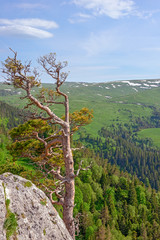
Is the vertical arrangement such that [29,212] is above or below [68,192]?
above

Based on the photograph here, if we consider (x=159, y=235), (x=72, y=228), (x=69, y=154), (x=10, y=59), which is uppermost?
(x=10, y=59)

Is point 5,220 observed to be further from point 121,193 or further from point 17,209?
point 121,193

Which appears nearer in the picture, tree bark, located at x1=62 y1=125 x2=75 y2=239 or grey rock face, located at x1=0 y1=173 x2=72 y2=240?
grey rock face, located at x1=0 y1=173 x2=72 y2=240

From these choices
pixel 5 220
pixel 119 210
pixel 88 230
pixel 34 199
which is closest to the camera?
pixel 5 220

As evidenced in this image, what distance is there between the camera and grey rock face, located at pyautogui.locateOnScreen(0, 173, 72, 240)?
9.87 metres

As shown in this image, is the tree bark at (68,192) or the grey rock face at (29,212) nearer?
the grey rock face at (29,212)

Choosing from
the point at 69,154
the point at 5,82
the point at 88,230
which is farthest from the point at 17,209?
the point at 88,230

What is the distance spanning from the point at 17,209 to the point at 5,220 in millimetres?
1090

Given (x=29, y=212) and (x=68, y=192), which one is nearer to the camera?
(x=29, y=212)

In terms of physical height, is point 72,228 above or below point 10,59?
below

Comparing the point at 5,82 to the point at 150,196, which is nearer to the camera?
the point at 5,82

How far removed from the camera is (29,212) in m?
10.8

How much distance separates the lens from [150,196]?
101188 mm

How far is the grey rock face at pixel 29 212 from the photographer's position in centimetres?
987
